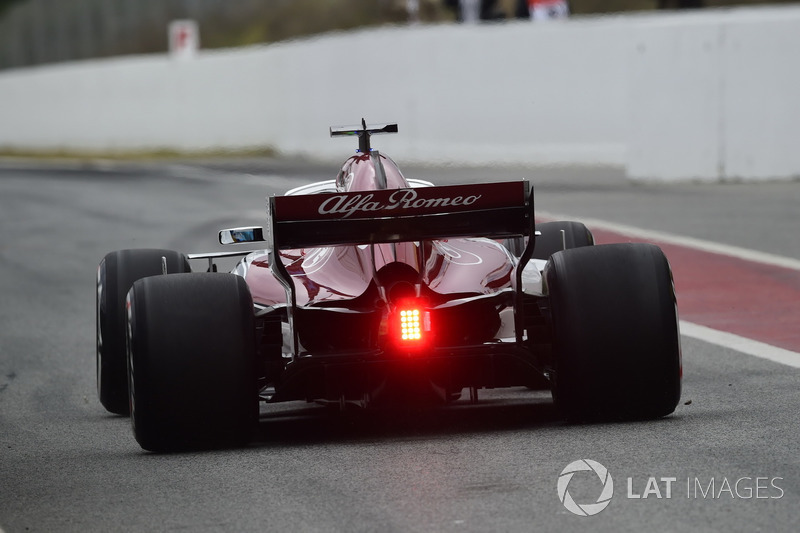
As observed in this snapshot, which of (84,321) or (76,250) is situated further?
(76,250)

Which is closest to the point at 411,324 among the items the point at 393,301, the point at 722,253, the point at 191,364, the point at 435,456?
the point at 393,301

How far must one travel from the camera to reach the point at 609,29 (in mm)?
23953

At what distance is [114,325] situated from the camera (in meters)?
8.27

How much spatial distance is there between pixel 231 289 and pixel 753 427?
7.50ft

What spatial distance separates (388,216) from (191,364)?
3.48 ft

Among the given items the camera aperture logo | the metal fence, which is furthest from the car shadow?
the metal fence

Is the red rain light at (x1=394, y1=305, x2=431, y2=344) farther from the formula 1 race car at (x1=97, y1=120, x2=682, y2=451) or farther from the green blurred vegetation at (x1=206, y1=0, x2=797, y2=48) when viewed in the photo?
the green blurred vegetation at (x1=206, y1=0, x2=797, y2=48)

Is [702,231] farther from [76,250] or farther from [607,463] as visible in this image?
[607,463]

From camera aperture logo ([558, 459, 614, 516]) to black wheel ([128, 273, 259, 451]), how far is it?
1537 millimetres

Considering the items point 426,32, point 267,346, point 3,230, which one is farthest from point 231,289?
point 426,32

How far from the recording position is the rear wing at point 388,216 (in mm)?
7156

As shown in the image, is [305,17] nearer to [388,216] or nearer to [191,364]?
[388,216]

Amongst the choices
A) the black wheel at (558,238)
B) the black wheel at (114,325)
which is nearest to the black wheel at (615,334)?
the black wheel at (558,238)

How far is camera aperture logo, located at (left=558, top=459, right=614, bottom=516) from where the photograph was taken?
558 centimetres
